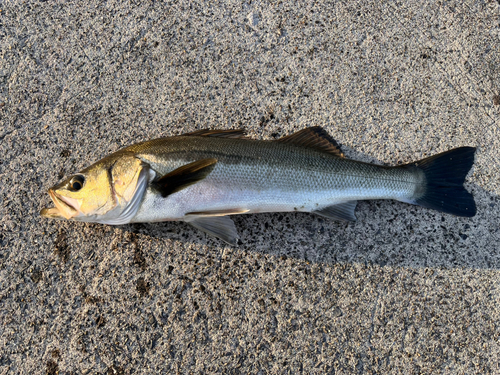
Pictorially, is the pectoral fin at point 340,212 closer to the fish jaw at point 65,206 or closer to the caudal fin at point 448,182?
the caudal fin at point 448,182

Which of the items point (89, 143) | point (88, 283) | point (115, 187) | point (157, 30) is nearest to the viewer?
point (115, 187)

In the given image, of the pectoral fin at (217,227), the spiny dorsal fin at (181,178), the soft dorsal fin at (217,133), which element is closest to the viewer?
the spiny dorsal fin at (181,178)

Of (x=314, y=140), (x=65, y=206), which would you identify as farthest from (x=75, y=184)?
(x=314, y=140)

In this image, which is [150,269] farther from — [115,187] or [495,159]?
[495,159]

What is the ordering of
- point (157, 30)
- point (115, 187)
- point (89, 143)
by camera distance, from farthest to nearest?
point (157, 30) < point (89, 143) < point (115, 187)

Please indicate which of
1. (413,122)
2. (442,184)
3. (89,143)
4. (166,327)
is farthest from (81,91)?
(442,184)

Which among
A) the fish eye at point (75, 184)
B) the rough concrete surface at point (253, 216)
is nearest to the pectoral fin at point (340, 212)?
the rough concrete surface at point (253, 216)
